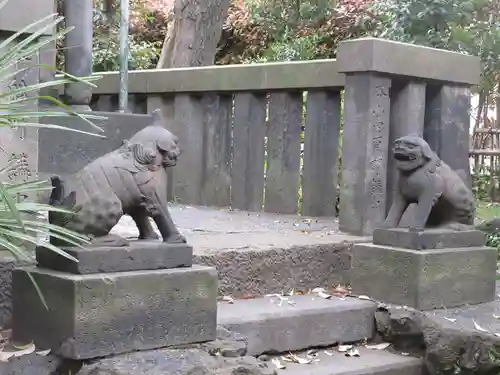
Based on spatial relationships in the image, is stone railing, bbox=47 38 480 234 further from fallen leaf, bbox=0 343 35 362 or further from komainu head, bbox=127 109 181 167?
fallen leaf, bbox=0 343 35 362

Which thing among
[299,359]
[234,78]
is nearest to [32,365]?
[299,359]

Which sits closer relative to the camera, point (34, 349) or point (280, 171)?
point (34, 349)

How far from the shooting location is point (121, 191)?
301cm

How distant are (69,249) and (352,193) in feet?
7.69

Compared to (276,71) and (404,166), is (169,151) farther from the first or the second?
(276,71)

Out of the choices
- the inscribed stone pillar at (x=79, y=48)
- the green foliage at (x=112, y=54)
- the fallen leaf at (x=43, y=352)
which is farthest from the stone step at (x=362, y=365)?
the green foliage at (x=112, y=54)

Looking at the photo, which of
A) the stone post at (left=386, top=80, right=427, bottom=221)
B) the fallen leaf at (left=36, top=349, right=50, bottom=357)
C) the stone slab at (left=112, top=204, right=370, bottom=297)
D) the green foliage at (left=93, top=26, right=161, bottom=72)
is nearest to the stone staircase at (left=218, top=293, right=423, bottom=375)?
the stone slab at (left=112, top=204, right=370, bottom=297)

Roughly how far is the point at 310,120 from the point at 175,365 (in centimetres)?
298

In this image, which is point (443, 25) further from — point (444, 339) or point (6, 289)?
point (6, 289)

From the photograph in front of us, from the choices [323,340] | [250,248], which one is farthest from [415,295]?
[250,248]

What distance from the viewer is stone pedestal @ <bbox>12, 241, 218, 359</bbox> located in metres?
2.86

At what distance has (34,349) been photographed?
2988 millimetres

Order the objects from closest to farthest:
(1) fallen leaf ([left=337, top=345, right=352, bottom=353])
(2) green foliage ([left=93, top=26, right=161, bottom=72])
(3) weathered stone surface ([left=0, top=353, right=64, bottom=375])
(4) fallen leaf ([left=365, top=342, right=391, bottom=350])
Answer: (3) weathered stone surface ([left=0, top=353, right=64, bottom=375]) < (1) fallen leaf ([left=337, top=345, right=352, bottom=353]) < (4) fallen leaf ([left=365, top=342, right=391, bottom=350]) < (2) green foliage ([left=93, top=26, right=161, bottom=72])

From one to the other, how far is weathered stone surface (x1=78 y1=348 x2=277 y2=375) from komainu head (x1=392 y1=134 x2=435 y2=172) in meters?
1.56
